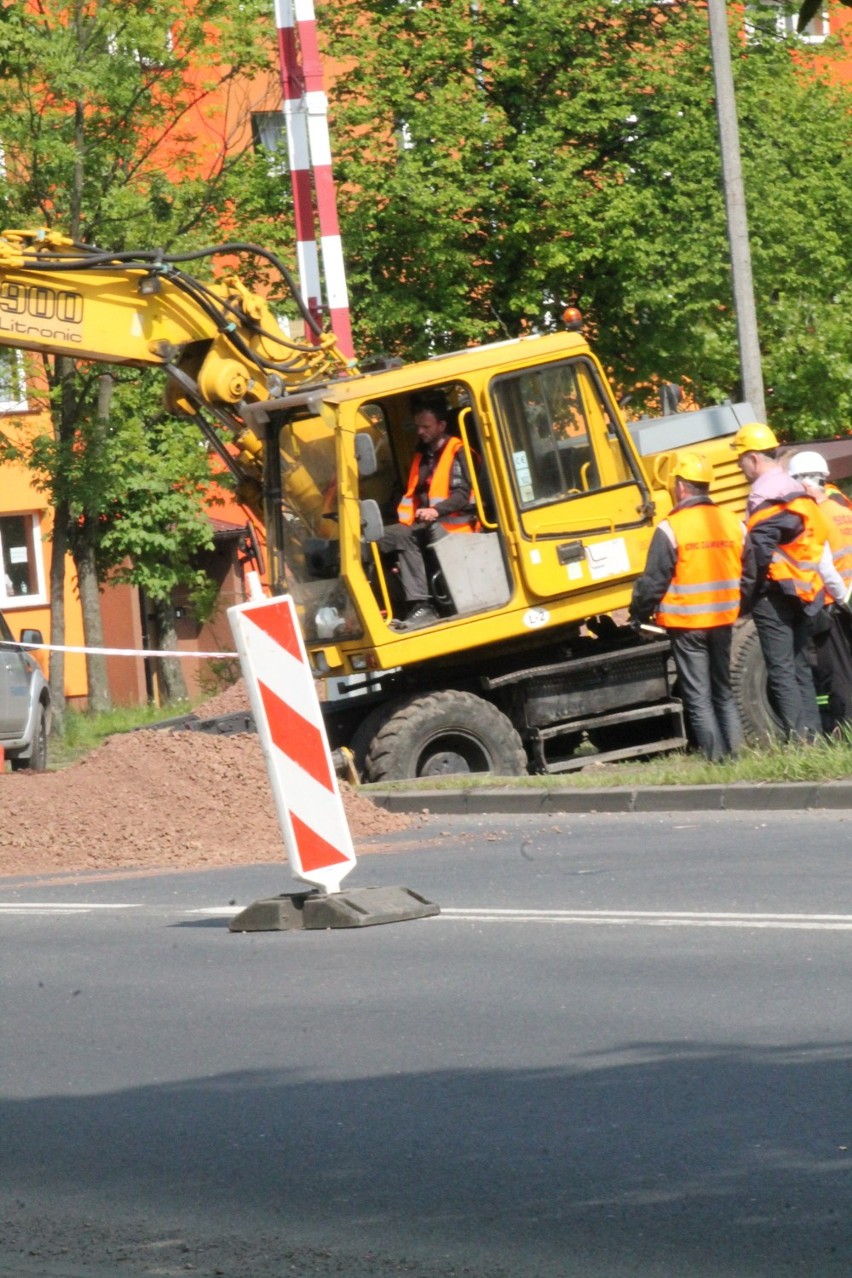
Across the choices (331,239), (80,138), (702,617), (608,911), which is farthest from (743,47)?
(608,911)

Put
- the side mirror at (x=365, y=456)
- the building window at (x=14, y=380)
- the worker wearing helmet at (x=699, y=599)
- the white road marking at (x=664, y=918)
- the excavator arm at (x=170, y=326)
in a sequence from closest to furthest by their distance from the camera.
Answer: the white road marking at (x=664, y=918) → the worker wearing helmet at (x=699, y=599) → the excavator arm at (x=170, y=326) → the side mirror at (x=365, y=456) → the building window at (x=14, y=380)

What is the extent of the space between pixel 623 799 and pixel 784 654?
1.51 metres

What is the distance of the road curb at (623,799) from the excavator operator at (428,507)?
4.81 ft

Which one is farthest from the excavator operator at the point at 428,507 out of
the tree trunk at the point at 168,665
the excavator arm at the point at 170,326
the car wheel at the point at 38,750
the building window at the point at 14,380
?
the tree trunk at the point at 168,665

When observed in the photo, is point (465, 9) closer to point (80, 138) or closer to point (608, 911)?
point (80, 138)

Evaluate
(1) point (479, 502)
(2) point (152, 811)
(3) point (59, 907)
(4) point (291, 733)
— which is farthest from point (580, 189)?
(4) point (291, 733)

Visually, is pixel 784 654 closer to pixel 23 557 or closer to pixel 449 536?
pixel 449 536

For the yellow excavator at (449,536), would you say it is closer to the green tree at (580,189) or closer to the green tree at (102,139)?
the green tree at (102,139)

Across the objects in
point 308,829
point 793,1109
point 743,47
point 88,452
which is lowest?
point 793,1109

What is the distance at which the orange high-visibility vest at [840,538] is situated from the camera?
14.3 meters

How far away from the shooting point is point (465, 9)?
30.5m

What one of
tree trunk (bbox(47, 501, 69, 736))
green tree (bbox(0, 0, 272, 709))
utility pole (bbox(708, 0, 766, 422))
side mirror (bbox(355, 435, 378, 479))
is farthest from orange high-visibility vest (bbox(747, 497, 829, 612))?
tree trunk (bbox(47, 501, 69, 736))

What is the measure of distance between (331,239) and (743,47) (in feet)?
55.6

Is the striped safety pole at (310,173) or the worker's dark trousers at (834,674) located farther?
the striped safety pole at (310,173)
